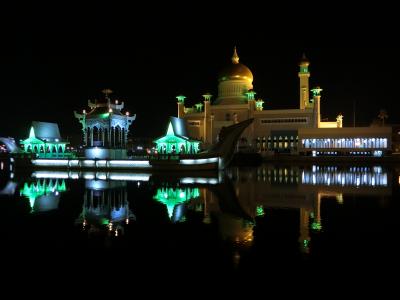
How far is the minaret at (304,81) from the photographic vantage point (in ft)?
180

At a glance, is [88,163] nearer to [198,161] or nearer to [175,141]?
[175,141]

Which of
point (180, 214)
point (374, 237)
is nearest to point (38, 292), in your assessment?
point (180, 214)

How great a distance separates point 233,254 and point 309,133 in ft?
147

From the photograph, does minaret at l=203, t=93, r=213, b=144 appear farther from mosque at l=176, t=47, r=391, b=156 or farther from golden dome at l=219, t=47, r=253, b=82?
golden dome at l=219, t=47, r=253, b=82

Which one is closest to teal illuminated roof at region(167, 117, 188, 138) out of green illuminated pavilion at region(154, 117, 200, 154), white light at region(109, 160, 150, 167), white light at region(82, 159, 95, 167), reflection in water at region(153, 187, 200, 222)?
green illuminated pavilion at region(154, 117, 200, 154)

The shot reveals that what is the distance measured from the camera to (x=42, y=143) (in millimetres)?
34844

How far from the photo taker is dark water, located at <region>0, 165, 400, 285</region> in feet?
21.4

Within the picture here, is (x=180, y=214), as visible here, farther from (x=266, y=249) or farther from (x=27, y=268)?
(x=27, y=268)

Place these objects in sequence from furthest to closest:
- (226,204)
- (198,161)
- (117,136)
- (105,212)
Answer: (117,136) → (198,161) → (226,204) → (105,212)

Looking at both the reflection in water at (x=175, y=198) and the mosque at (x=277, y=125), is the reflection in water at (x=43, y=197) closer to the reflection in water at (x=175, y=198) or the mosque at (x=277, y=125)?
the reflection in water at (x=175, y=198)

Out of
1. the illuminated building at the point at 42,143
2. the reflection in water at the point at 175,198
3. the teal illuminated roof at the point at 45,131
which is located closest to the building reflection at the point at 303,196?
the reflection in water at the point at 175,198

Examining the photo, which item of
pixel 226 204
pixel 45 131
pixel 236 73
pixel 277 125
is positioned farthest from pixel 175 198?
pixel 236 73

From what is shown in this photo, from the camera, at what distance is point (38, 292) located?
5598mm

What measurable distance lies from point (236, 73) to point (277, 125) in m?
10.3
